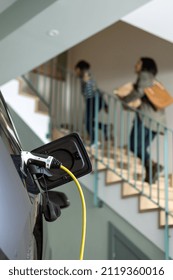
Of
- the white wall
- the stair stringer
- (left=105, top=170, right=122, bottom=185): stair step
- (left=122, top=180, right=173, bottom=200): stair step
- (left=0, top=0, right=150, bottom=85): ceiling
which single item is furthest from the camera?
the white wall

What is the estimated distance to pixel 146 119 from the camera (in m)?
4.59

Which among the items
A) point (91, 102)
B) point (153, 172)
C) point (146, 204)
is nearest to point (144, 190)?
point (146, 204)

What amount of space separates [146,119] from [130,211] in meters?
1.01

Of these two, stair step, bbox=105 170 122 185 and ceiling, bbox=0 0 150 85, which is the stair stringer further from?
ceiling, bbox=0 0 150 85

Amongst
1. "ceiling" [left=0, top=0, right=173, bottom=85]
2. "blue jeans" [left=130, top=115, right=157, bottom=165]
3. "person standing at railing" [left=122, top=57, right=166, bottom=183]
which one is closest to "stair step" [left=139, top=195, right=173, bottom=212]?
"person standing at railing" [left=122, top=57, right=166, bottom=183]

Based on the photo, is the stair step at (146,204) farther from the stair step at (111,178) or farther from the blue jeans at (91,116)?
the blue jeans at (91,116)

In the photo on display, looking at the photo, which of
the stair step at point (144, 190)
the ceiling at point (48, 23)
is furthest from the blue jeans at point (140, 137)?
the ceiling at point (48, 23)

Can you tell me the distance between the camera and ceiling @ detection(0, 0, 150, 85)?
8.74 ft

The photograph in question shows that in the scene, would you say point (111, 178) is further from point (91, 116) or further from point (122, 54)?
point (122, 54)

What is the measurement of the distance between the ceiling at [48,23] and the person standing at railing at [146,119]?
163cm

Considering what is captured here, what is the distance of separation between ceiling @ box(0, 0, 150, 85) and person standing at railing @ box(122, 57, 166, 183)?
163 cm
